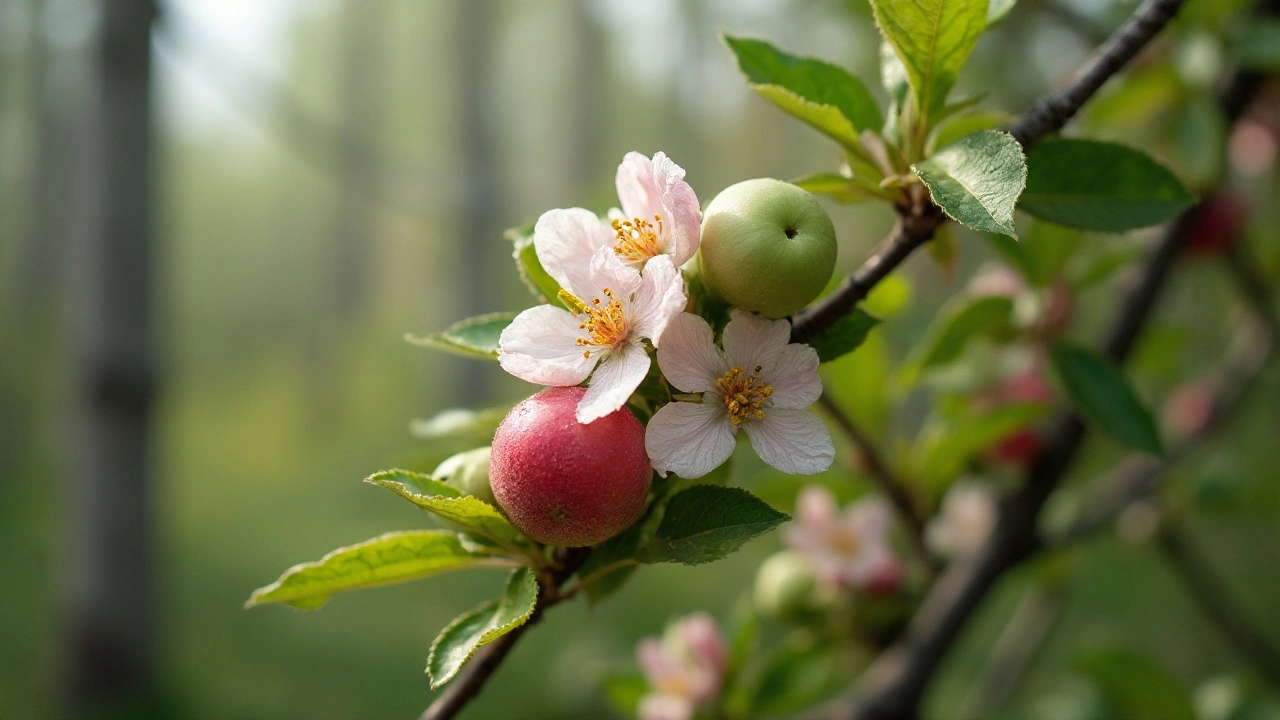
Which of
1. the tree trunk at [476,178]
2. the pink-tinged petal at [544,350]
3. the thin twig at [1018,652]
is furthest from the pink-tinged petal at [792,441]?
the tree trunk at [476,178]

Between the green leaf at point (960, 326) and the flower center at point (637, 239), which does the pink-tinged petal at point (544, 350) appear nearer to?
the flower center at point (637, 239)

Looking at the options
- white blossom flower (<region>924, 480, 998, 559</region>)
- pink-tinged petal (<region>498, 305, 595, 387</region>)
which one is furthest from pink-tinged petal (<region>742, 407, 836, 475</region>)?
white blossom flower (<region>924, 480, 998, 559</region>)

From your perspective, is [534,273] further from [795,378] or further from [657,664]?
[657,664]

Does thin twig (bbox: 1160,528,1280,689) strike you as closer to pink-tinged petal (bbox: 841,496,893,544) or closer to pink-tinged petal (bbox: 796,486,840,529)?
pink-tinged petal (bbox: 841,496,893,544)

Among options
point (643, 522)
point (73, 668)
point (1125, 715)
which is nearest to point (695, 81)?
point (73, 668)

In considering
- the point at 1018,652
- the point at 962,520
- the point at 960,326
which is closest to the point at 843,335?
the point at 960,326

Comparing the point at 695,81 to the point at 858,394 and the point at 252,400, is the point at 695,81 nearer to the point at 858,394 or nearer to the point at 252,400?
the point at 252,400

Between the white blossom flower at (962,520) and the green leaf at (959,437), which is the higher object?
the green leaf at (959,437)
